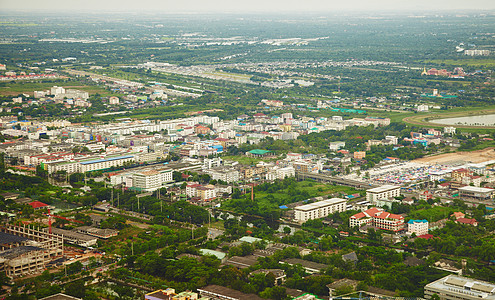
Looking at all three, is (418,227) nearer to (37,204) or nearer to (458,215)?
(458,215)

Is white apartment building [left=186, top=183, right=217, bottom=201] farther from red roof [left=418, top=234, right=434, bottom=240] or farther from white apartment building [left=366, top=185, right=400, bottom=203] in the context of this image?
red roof [left=418, top=234, right=434, bottom=240]

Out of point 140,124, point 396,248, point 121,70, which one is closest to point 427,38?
point 121,70

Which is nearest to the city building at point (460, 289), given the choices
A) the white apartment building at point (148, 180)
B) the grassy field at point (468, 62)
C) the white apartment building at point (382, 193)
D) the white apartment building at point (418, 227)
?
the white apartment building at point (418, 227)

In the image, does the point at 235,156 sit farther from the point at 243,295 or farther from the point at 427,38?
the point at 427,38

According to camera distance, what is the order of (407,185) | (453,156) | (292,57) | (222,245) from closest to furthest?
(222,245) → (407,185) → (453,156) → (292,57)

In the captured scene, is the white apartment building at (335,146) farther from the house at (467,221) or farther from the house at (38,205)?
the house at (38,205)

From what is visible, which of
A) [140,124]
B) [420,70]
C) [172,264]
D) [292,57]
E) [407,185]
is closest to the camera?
[172,264]

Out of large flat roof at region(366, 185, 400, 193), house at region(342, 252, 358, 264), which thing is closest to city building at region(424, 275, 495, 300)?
house at region(342, 252, 358, 264)
